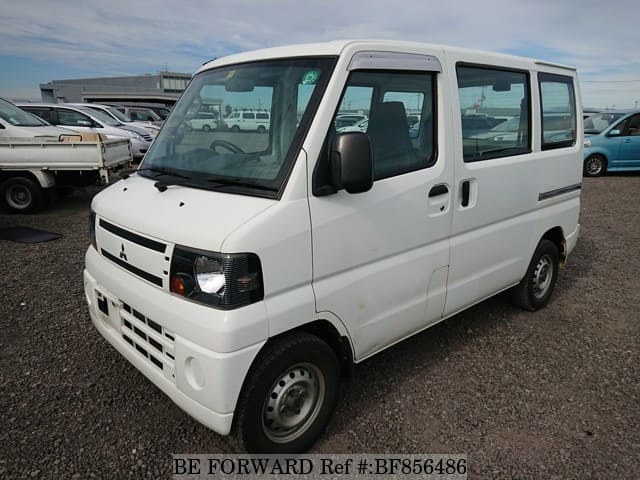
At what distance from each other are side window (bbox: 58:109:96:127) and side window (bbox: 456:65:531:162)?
38.4ft

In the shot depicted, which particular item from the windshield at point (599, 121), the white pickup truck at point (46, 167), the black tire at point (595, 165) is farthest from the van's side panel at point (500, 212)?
the windshield at point (599, 121)

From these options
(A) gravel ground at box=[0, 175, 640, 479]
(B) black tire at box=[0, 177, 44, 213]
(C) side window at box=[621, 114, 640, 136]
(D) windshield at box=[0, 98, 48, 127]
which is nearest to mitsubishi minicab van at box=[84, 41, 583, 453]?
(A) gravel ground at box=[0, 175, 640, 479]

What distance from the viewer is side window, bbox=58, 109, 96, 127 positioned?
12.0 metres

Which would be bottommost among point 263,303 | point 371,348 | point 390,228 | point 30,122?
point 371,348

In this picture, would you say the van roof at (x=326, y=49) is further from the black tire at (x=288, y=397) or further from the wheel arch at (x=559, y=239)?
the wheel arch at (x=559, y=239)

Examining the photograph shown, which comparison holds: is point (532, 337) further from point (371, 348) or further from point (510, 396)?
point (371, 348)

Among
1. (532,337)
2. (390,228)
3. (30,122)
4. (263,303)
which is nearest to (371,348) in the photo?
(390,228)

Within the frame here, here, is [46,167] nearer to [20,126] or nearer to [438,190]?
[20,126]

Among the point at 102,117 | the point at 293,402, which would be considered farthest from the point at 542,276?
the point at 102,117

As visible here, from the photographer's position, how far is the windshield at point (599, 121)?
41.2ft

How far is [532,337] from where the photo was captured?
→ 3.79 m

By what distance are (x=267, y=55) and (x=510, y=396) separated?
2.64 meters

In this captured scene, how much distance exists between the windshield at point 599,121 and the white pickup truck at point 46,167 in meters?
12.2

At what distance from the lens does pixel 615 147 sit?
11.9 meters
